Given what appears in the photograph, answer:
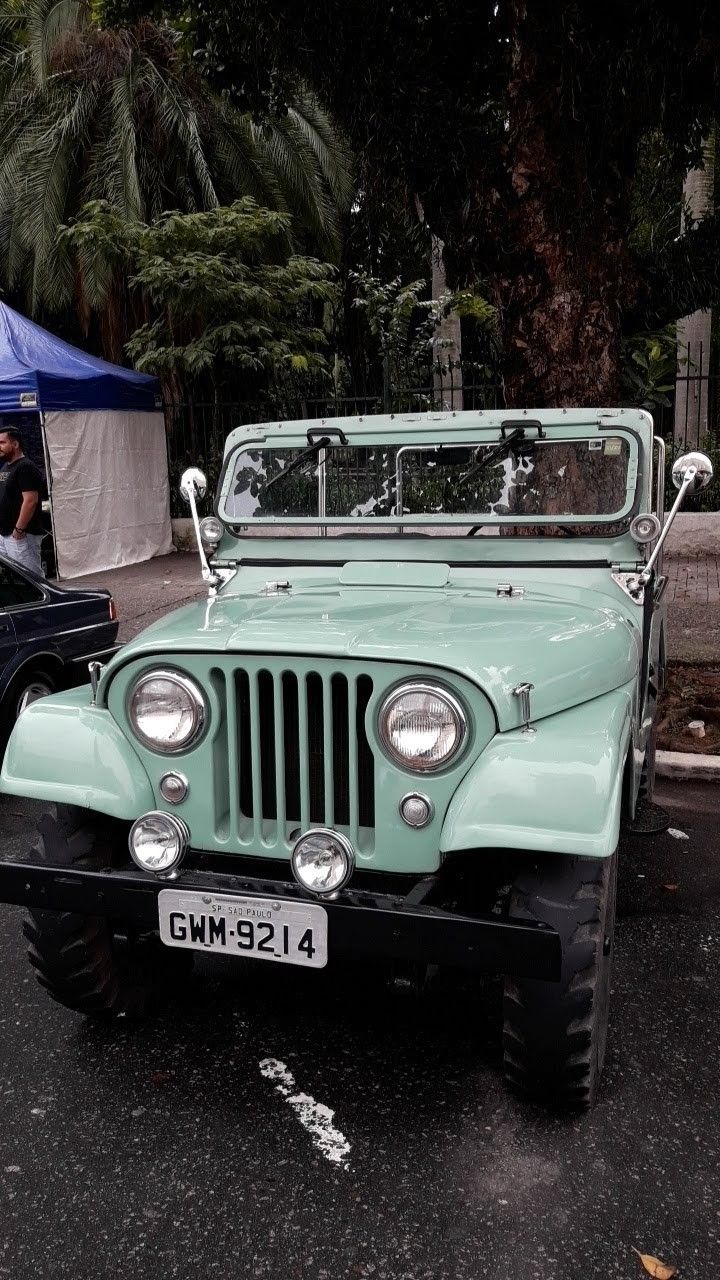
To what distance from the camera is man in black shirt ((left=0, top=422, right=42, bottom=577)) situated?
8.16 metres

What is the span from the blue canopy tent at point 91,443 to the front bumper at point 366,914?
29.7 feet

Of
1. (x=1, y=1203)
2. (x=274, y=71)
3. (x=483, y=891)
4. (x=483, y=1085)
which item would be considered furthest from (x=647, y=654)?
(x=274, y=71)

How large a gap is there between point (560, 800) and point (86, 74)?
16475 millimetres

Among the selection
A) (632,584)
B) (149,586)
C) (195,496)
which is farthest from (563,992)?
(149,586)

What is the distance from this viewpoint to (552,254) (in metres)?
6.12

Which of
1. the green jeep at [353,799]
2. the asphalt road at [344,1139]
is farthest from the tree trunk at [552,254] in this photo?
the asphalt road at [344,1139]

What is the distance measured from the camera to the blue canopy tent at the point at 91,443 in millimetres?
10922

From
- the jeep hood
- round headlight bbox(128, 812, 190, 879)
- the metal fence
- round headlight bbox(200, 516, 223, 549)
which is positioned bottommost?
round headlight bbox(128, 812, 190, 879)

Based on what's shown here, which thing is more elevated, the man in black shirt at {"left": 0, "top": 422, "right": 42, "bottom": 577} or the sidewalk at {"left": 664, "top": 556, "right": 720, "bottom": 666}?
the man in black shirt at {"left": 0, "top": 422, "right": 42, "bottom": 577}

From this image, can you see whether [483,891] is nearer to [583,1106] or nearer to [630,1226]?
[583,1106]

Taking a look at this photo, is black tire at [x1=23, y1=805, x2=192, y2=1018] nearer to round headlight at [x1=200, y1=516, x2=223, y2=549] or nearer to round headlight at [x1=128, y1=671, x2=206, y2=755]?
round headlight at [x1=128, y1=671, x2=206, y2=755]

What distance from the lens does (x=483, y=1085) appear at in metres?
2.89

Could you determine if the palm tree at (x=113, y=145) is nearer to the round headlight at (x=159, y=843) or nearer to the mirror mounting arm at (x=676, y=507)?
the mirror mounting arm at (x=676, y=507)

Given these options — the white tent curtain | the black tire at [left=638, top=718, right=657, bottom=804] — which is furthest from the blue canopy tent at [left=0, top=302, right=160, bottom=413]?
the black tire at [left=638, top=718, right=657, bottom=804]
